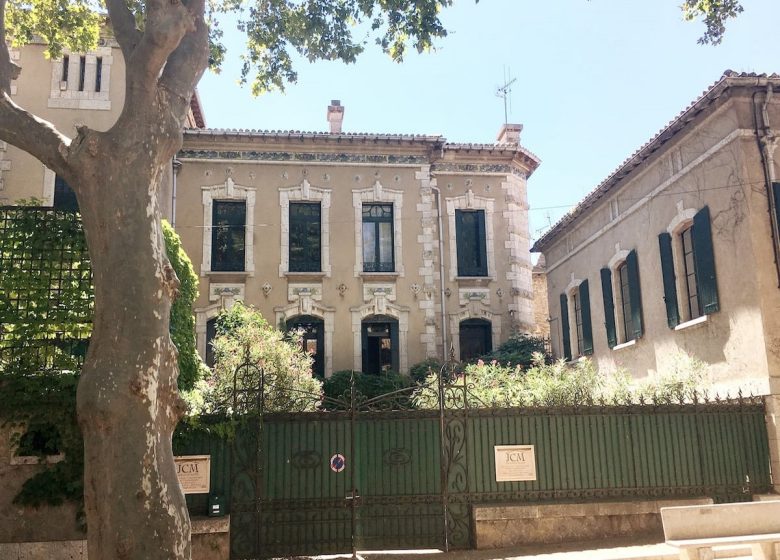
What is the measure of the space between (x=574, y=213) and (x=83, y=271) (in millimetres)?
12460

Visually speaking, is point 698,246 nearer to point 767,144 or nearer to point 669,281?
point 669,281

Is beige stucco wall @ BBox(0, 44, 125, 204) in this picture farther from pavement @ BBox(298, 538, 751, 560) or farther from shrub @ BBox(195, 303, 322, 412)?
pavement @ BBox(298, 538, 751, 560)

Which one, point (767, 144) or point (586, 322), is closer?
point (767, 144)

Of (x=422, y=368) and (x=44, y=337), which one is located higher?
(x=422, y=368)

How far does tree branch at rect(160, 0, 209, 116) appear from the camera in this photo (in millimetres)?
8000

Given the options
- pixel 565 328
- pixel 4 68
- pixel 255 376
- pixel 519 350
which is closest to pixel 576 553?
pixel 255 376

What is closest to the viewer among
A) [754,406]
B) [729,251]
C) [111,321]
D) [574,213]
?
[111,321]

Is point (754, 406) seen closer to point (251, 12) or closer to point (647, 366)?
point (647, 366)

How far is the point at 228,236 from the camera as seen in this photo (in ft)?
66.8

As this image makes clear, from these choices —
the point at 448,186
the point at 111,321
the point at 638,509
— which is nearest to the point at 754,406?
the point at 638,509

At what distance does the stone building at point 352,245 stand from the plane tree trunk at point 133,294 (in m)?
12.0

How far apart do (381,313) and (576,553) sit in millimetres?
11425

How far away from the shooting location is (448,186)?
2177cm

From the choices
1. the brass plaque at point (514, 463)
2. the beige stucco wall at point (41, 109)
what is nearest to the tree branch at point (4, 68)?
the brass plaque at point (514, 463)
